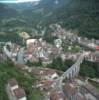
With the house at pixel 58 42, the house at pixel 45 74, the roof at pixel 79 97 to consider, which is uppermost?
the house at pixel 58 42

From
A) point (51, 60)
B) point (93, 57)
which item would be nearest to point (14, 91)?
point (51, 60)

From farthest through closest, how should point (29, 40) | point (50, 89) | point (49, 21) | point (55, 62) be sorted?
point (49, 21) < point (29, 40) < point (55, 62) < point (50, 89)

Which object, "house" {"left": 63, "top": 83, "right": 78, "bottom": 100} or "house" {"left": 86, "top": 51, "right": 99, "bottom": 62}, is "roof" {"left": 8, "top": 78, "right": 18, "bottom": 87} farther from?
"house" {"left": 86, "top": 51, "right": 99, "bottom": 62}

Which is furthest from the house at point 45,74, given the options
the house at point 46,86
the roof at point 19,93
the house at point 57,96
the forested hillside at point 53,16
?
the forested hillside at point 53,16

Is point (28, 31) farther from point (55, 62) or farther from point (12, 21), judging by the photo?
point (55, 62)

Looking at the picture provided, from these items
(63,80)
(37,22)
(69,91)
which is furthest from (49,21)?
(69,91)

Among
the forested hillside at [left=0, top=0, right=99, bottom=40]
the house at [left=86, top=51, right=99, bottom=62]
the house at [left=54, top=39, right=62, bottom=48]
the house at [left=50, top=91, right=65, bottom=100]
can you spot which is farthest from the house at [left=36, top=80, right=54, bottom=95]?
the forested hillside at [left=0, top=0, right=99, bottom=40]

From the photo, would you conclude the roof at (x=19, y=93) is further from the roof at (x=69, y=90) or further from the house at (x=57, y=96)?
the roof at (x=69, y=90)

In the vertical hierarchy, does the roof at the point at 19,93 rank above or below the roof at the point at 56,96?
above
